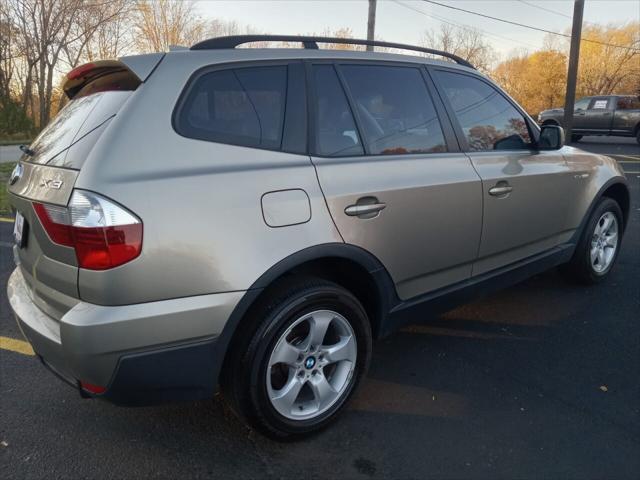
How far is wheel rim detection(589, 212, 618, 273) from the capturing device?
4424mm

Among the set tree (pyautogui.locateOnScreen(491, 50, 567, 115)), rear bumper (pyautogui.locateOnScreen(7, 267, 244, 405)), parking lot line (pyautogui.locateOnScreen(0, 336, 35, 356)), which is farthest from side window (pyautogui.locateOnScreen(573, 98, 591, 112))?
tree (pyautogui.locateOnScreen(491, 50, 567, 115))

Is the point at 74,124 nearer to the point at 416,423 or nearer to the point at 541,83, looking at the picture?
the point at 416,423

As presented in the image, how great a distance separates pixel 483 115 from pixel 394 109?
82 centimetres

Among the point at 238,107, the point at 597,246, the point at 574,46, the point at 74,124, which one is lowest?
the point at 597,246

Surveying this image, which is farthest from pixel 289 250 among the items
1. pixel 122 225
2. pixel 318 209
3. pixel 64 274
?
pixel 64 274

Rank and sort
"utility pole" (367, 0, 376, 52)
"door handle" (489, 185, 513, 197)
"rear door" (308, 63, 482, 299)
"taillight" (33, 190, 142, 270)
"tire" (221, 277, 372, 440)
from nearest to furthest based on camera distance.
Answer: "taillight" (33, 190, 142, 270) → "tire" (221, 277, 372, 440) → "rear door" (308, 63, 482, 299) → "door handle" (489, 185, 513, 197) → "utility pole" (367, 0, 376, 52)

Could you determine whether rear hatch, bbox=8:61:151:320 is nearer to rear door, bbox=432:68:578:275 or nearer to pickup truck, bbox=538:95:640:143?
rear door, bbox=432:68:578:275

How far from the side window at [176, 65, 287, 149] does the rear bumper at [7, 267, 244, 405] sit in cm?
67

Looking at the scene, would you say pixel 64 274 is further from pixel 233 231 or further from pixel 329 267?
pixel 329 267

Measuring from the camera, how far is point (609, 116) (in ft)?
64.9

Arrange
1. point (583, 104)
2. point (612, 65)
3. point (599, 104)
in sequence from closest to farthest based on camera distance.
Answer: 1. point (599, 104)
2. point (583, 104)
3. point (612, 65)

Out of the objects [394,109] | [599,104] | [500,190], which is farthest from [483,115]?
[599,104]

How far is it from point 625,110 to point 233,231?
2167 cm

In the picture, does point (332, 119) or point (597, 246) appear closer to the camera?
point (332, 119)
